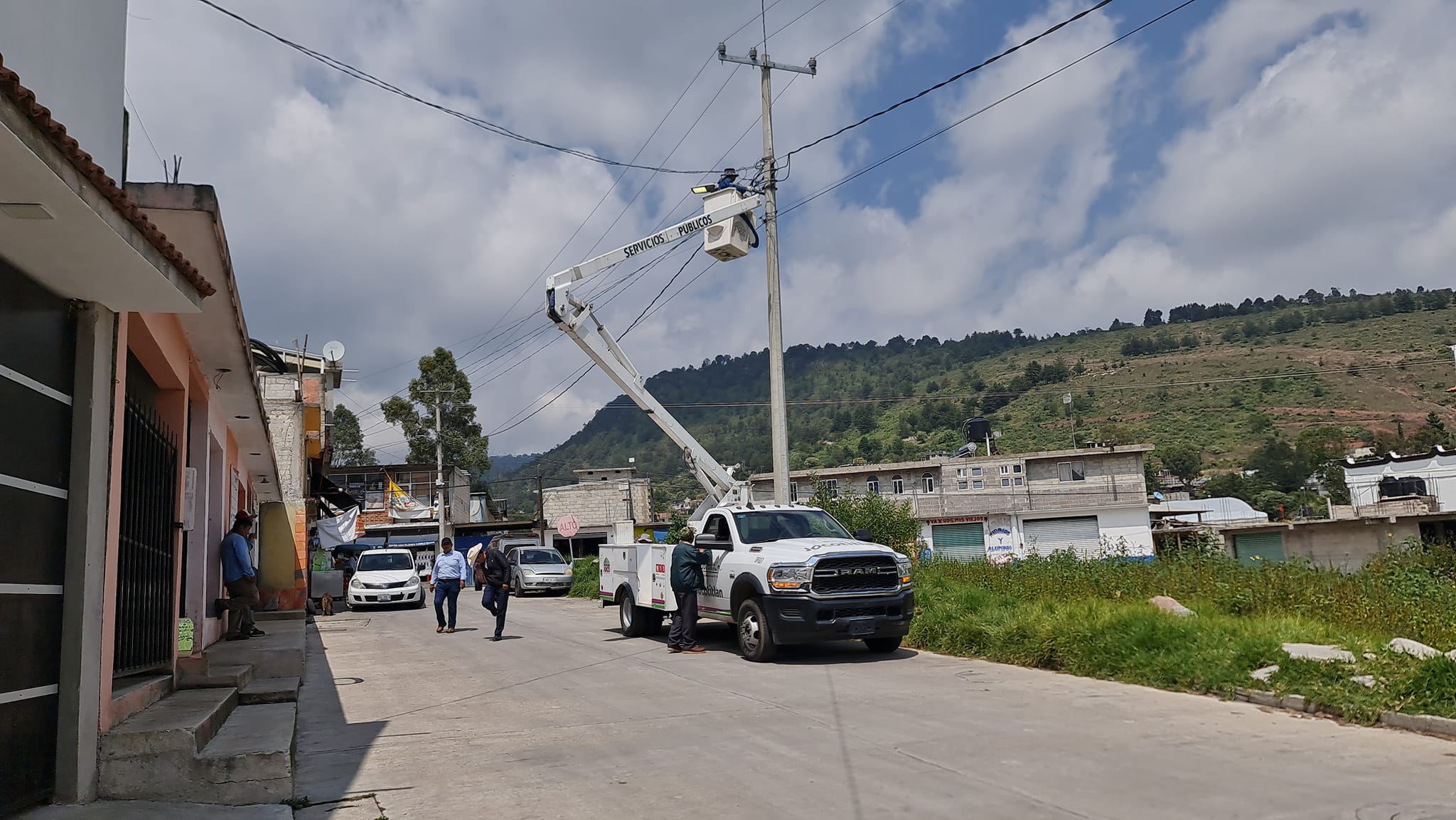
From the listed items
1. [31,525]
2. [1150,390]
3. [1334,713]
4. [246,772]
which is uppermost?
[1150,390]

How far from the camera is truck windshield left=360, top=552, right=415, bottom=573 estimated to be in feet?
91.4

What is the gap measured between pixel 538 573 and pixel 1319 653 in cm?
2636

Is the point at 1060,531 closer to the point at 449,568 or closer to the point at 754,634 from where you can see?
the point at 449,568

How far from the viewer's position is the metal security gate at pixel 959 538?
184 ft

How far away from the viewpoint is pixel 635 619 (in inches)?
636

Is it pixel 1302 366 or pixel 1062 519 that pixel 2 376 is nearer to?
pixel 1062 519

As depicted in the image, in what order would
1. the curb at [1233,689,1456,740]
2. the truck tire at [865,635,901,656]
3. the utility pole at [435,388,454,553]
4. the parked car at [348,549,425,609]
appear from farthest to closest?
the utility pole at [435,388,454,553]
the parked car at [348,549,425,609]
the truck tire at [865,635,901,656]
the curb at [1233,689,1456,740]

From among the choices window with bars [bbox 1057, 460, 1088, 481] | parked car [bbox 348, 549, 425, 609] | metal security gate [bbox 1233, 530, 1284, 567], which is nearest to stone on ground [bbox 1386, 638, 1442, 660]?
parked car [bbox 348, 549, 425, 609]

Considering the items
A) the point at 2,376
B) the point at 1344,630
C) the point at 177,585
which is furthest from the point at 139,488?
the point at 1344,630

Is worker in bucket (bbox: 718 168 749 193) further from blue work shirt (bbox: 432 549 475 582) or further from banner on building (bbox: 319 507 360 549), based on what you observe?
banner on building (bbox: 319 507 360 549)

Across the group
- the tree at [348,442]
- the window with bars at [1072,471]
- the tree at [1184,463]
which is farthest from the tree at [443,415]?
the tree at [1184,463]

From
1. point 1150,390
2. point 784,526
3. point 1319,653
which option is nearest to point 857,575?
point 784,526

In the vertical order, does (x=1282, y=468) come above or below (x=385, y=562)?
above

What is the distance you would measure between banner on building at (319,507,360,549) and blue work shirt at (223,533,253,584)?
77.8ft
